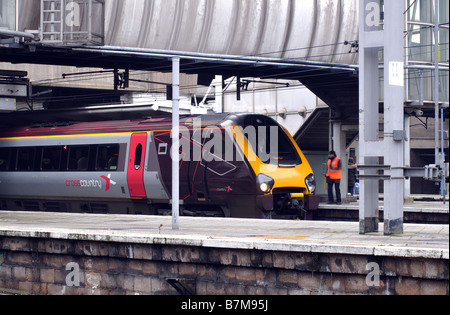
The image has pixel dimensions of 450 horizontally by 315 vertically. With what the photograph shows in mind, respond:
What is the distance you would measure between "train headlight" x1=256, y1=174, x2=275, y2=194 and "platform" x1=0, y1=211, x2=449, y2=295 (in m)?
3.32

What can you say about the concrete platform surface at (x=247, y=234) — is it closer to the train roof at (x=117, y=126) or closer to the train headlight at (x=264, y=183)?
the train headlight at (x=264, y=183)

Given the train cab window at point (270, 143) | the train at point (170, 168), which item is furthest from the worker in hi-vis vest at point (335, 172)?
the train cab window at point (270, 143)

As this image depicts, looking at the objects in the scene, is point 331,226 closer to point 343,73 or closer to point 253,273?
point 253,273

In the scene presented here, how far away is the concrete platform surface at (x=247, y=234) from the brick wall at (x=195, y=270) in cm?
12

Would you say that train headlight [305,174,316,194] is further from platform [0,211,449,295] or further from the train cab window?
platform [0,211,449,295]

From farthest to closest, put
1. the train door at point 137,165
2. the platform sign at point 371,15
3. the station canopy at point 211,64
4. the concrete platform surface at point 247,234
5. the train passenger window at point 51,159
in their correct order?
1. the train passenger window at point 51,159
2. the train door at point 137,165
3. the station canopy at point 211,64
4. the platform sign at point 371,15
5. the concrete platform surface at point 247,234

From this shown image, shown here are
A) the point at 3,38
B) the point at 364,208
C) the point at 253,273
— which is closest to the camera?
the point at 253,273

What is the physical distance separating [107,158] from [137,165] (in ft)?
4.33

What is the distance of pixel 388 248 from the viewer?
9.61m

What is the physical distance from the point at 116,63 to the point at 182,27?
2333 millimetres

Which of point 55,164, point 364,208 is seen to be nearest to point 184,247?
point 364,208

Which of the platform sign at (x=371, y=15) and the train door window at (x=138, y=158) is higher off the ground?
the platform sign at (x=371, y=15)

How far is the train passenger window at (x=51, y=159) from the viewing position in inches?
913
